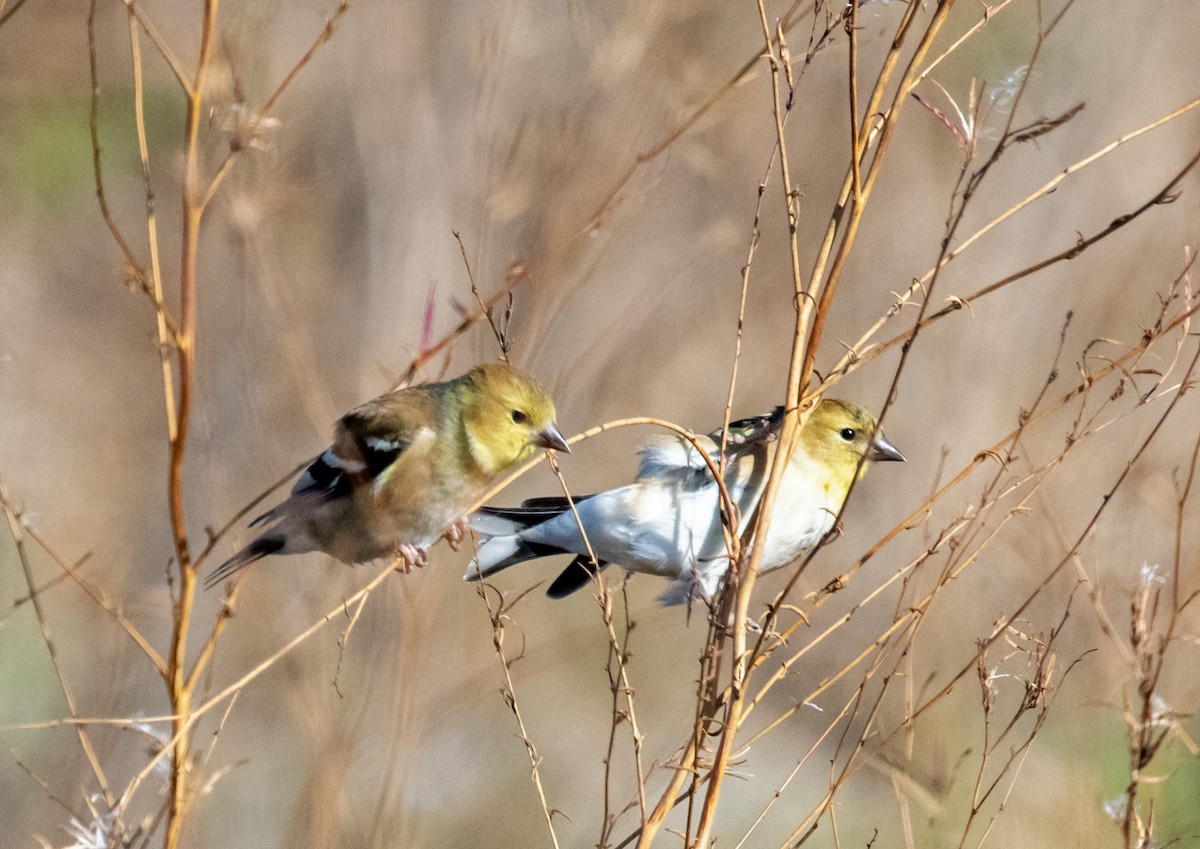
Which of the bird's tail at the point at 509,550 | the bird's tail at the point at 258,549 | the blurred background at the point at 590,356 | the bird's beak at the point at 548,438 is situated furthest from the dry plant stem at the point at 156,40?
the blurred background at the point at 590,356

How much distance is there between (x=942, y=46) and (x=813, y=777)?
5178 mm

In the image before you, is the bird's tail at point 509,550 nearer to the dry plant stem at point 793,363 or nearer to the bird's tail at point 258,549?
the bird's tail at point 258,549

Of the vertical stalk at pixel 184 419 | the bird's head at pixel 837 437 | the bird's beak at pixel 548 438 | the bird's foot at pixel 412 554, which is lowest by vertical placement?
the vertical stalk at pixel 184 419

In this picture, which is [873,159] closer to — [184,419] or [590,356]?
[184,419]

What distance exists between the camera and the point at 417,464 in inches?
130

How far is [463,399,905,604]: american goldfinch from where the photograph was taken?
11.7ft

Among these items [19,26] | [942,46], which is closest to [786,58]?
[942,46]

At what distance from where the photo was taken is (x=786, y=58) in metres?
2.13

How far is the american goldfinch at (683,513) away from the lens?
3.57 metres

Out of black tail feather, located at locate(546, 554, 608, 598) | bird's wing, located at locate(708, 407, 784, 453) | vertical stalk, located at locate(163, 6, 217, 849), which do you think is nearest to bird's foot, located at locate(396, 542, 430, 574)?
black tail feather, located at locate(546, 554, 608, 598)

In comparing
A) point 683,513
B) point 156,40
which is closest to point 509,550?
point 683,513

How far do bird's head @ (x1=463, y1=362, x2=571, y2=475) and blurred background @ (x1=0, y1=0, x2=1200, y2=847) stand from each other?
2325 millimetres

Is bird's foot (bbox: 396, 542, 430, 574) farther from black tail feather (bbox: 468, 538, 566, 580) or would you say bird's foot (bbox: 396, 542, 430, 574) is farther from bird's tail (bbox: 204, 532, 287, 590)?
black tail feather (bbox: 468, 538, 566, 580)

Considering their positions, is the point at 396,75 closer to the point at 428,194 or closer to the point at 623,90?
the point at 428,194
